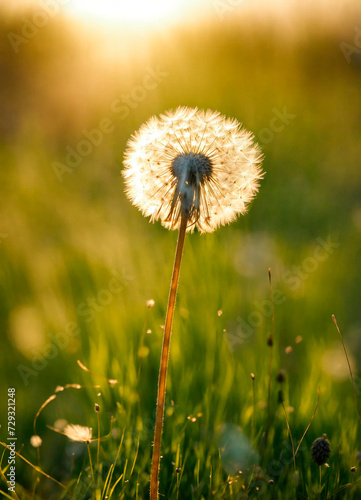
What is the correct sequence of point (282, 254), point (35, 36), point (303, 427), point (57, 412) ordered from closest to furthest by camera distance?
1. point (303, 427)
2. point (57, 412)
3. point (282, 254)
4. point (35, 36)

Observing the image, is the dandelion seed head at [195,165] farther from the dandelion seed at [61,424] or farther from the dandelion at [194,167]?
the dandelion seed at [61,424]

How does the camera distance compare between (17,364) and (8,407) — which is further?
(17,364)

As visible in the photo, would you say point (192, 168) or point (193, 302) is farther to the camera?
point (193, 302)

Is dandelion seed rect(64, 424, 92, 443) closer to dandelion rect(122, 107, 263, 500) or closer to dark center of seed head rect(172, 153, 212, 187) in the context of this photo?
dandelion rect(122, 107, 263, 500)

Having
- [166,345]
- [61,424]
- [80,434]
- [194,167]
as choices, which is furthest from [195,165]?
[61,424]

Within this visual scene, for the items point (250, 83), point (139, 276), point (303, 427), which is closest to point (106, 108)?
point (250, 83)

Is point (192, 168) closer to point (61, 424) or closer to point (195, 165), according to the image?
point (195, 165)

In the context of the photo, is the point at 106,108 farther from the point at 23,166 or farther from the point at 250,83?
the point at 250,83
